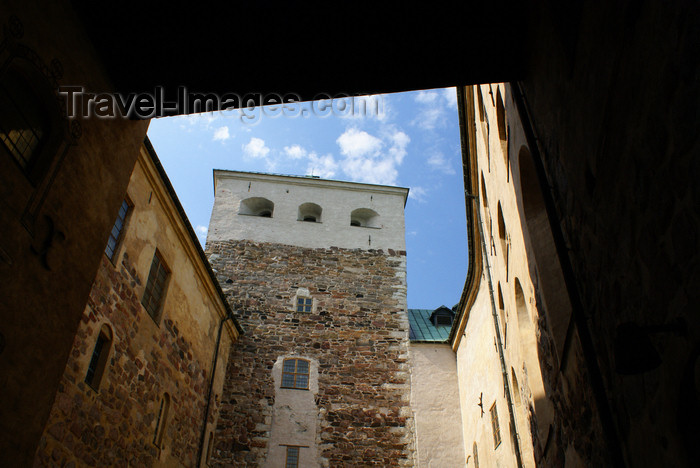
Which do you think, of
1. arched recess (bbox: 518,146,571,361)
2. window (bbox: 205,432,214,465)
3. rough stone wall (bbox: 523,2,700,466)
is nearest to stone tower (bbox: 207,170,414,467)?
window (bbox: 205,432,214,465)

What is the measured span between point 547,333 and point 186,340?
24.3 ft

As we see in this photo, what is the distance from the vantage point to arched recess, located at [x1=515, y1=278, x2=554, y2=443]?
279 inches

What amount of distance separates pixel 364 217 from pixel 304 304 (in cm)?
503

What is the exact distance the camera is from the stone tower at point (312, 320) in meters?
13.6

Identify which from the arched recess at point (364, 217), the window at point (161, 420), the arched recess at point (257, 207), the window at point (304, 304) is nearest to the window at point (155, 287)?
the window at point (161, 420)

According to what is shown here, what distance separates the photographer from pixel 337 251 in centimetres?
1792

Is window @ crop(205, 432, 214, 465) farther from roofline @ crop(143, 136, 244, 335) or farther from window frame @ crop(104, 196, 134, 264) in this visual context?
window frame @ crop(104, 196, 134, 264)

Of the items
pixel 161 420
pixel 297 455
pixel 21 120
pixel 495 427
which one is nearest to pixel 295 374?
pixel 297 455

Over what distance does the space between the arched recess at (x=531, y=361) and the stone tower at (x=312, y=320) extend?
704 centimetres

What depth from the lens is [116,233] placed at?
8.45 meters

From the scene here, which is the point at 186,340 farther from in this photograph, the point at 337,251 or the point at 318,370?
the point at 337,251

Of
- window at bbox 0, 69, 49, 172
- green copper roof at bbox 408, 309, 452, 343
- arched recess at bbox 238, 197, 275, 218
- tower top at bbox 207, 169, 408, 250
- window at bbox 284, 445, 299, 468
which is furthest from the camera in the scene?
arched recess at bbox 238, 197, 275, 218

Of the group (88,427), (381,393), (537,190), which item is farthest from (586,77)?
(381,393)

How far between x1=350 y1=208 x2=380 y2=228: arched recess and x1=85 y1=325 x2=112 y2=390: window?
1237 cm
